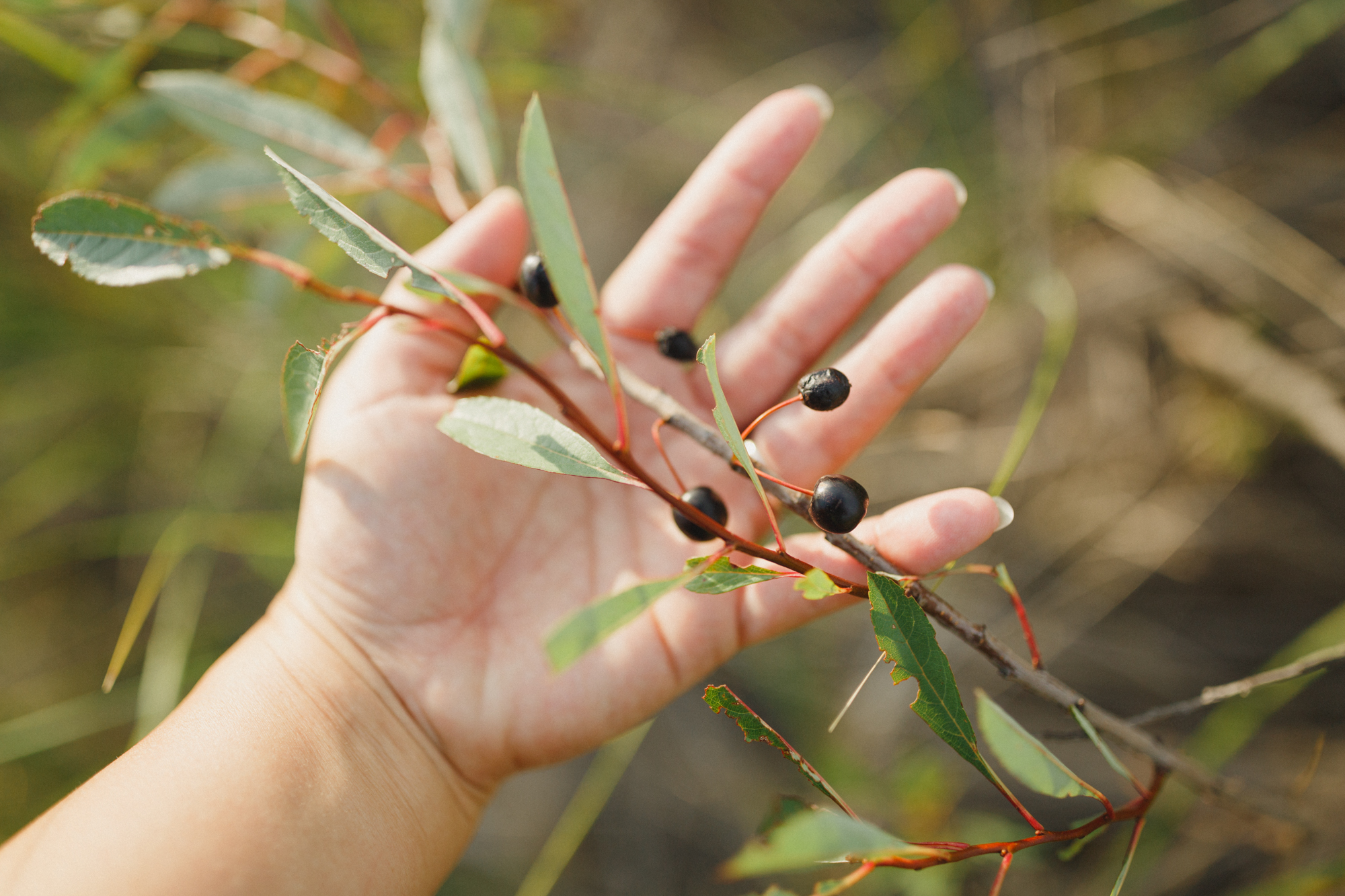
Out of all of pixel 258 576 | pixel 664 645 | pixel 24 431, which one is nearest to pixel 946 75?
pixel 664 645

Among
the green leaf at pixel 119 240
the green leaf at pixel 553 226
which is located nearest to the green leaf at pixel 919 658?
the green leaf at pixel 553 226

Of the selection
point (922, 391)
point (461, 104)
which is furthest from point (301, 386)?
point (922, 391)

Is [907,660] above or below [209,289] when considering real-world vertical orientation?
above

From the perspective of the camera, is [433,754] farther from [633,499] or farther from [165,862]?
[633,499]

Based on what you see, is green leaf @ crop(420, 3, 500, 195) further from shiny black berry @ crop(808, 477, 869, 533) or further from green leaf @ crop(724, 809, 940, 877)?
green leaf @ crop(724, 809, 940, 877)

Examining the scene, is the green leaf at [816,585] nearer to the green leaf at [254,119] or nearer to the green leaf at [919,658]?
the green leaf at [919,658]
